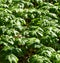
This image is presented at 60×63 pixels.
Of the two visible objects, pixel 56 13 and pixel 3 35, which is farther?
pixel 56 13

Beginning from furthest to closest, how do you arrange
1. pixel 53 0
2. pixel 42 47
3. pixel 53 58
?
pixel 53 0
pixel 42 47
pixel 53 58

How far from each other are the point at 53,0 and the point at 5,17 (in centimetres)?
241

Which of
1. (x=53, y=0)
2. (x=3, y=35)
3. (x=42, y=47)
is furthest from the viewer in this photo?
(x=53, y=0)

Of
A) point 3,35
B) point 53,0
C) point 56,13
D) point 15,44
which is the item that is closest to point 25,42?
point 15,44

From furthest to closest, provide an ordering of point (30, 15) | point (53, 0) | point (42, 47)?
point (53, 0) < point (30, 15) < point (42, 47)

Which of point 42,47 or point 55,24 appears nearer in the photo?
point 42,47

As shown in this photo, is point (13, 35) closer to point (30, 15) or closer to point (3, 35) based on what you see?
point (3, 35)

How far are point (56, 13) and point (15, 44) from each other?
7.32 ft

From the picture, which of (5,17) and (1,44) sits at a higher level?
(5,17)

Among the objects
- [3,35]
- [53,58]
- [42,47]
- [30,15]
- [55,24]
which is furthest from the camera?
[30,15]

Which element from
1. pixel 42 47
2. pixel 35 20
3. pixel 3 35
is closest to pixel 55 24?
pixel 35 20

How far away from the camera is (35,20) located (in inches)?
240

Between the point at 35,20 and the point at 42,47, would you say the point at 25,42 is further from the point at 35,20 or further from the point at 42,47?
the point at 35,20

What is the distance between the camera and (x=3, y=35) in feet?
17.4
